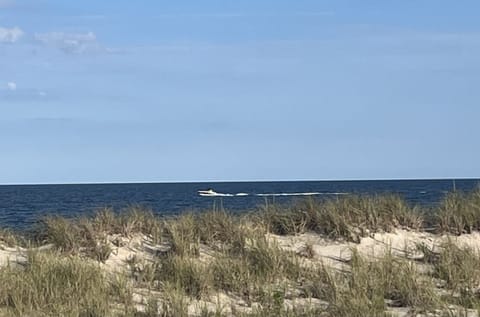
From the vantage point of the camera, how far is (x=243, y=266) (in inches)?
489

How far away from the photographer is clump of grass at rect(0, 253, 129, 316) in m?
10.7

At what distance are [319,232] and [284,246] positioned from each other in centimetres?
99

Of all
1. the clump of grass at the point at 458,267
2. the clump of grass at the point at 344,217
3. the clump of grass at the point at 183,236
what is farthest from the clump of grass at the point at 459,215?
the clump of grass at the point at 183,236

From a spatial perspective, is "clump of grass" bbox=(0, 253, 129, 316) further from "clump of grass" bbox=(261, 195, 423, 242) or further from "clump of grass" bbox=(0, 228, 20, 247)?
"clump of grass" bbox=(261, 195, 423, 242)

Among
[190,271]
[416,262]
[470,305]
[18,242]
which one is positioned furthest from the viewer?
[18,242]

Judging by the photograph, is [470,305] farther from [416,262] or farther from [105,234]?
[105,234]

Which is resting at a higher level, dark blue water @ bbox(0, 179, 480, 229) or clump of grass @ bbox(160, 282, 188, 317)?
dark blue water @ bbox(0, 179, 480, 229)

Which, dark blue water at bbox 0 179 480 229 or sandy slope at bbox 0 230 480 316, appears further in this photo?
dark blue water at bbox 0 179 480 229

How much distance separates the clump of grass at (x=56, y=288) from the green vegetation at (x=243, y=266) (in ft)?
0.06

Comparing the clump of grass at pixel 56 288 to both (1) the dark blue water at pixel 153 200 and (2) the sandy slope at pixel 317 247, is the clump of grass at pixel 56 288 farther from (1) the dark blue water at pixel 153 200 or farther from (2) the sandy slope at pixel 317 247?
(1) the dark blue water at pixel 153 200

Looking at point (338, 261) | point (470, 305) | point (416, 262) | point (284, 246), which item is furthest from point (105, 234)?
point (470, 305)

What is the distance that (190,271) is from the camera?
1220cm

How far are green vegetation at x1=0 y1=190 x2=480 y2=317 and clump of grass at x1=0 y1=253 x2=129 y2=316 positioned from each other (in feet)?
0.06

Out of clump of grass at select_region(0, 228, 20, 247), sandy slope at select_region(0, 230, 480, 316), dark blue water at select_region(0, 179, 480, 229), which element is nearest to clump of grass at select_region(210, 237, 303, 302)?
sandy slope at select_region(0, 230, 480, 316)
